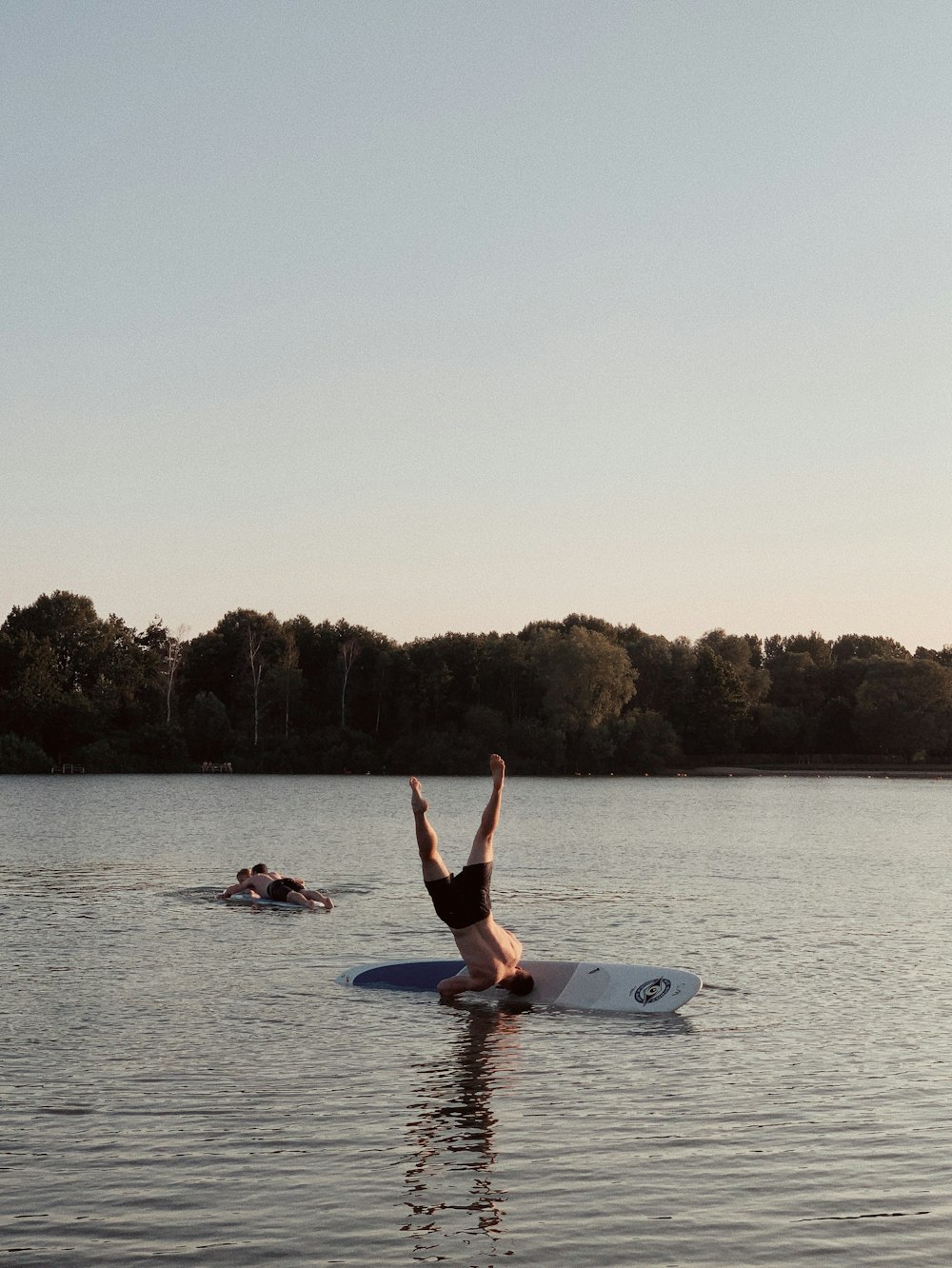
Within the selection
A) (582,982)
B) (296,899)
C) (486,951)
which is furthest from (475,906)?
(296,899)

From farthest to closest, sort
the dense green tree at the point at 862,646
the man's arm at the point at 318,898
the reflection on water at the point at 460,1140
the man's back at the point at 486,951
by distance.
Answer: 1. the dense green tree at the point at 862,646
2. the man's arm at the point at 318,898
3. the man's back at the point at 486,951
4. the reflection on water at the point at 460,1140

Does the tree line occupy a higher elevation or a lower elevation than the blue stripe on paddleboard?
higher

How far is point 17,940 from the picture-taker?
24062mm

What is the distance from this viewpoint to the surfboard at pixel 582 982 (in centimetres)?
1814

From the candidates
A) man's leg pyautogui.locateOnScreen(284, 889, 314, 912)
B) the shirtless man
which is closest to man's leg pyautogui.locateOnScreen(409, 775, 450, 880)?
the shirtless man

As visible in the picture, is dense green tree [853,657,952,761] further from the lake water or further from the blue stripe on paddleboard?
the blue stripe on paddleboard

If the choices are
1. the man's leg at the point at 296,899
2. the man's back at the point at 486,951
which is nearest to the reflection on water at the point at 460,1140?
the man's back at the point at 486,951

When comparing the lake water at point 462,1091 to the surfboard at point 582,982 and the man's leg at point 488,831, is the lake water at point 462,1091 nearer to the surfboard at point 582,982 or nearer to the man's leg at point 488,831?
the surfboard at point 582,982

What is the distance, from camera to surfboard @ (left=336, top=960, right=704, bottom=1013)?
18.1 meters

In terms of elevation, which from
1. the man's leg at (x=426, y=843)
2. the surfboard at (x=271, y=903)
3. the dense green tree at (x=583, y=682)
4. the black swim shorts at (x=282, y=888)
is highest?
the dense green tree at (x=583, y=682)

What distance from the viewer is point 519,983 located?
733 inches

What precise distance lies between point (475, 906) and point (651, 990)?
3.05 meters

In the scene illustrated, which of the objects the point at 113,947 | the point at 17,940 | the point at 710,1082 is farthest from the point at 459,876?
the point at 17,940

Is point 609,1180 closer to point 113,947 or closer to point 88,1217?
point 88,1217
